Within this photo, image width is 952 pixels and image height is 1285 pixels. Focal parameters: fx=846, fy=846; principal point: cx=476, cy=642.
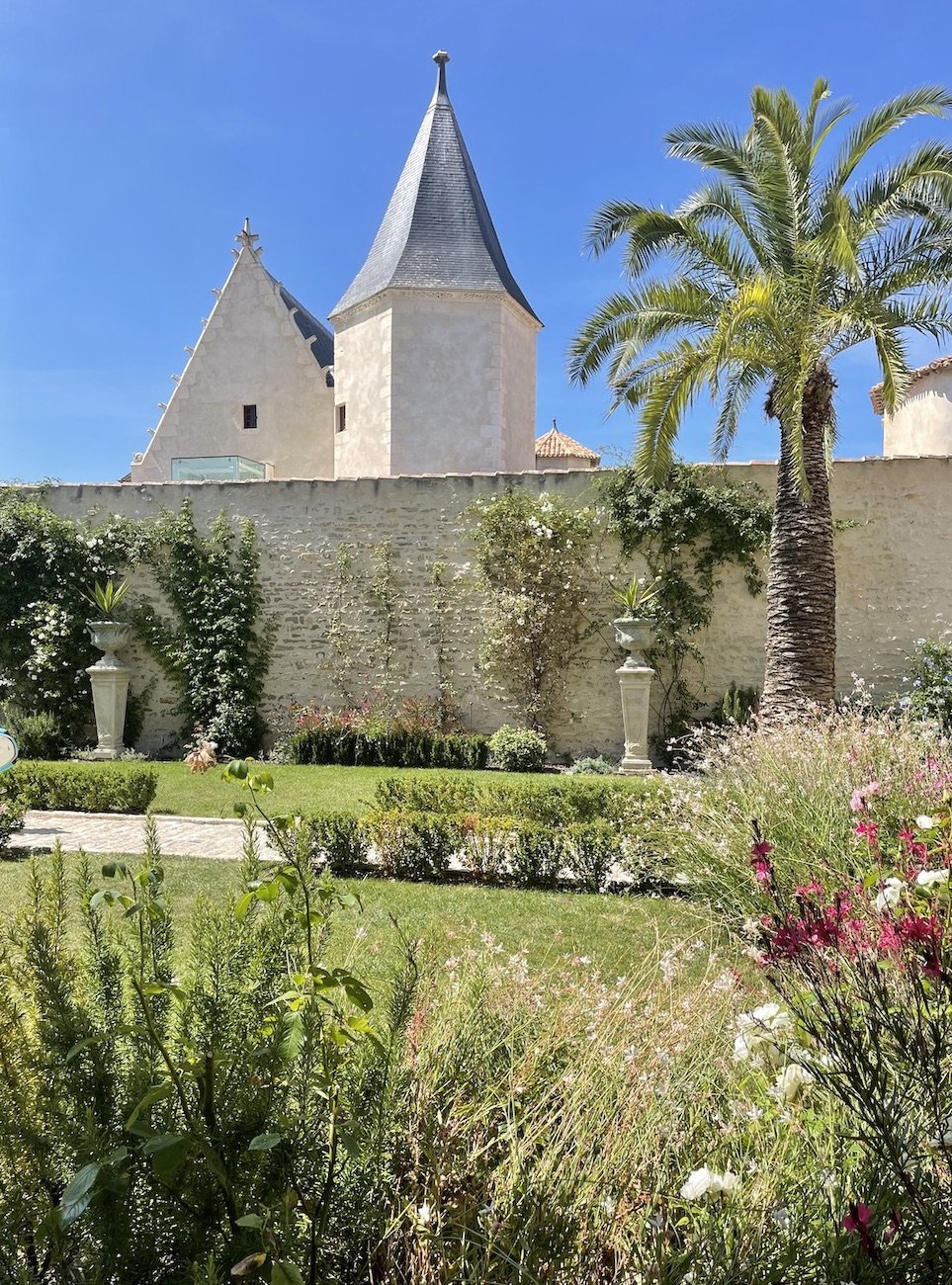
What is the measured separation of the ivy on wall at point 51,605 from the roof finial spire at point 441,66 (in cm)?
1252

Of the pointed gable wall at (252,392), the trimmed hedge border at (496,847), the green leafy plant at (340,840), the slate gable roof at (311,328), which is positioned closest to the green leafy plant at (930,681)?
the trimmed hedge border at (496,847)

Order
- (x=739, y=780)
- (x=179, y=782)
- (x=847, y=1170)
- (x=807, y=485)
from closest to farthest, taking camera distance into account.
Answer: (x=847, y=1170), (x=739, y=780), (x=807, y=485), (x=179, y=782)

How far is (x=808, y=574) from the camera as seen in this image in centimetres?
978

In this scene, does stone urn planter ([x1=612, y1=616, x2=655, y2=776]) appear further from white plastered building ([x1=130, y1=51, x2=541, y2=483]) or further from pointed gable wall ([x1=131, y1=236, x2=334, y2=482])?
pointed gable wall ([x1=131, y1=236, x2=334, y2=482])

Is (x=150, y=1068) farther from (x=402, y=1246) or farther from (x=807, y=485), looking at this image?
(x=807, y=485)

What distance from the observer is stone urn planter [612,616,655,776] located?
37.5ft

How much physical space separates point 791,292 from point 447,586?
6057mm

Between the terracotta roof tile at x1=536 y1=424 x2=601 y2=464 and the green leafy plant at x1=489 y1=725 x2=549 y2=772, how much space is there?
13.3 metres

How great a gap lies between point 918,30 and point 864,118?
348 cm

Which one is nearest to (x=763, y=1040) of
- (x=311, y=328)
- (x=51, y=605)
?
(x=51, y=605)

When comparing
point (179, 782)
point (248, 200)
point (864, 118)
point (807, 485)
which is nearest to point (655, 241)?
point (864, 118)

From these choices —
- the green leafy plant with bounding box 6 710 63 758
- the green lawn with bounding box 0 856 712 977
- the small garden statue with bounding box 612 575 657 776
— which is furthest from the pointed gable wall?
the green lawn with bounding box 0 856 712 977

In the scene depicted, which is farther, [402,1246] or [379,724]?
[379,724]

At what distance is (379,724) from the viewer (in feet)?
39.3
